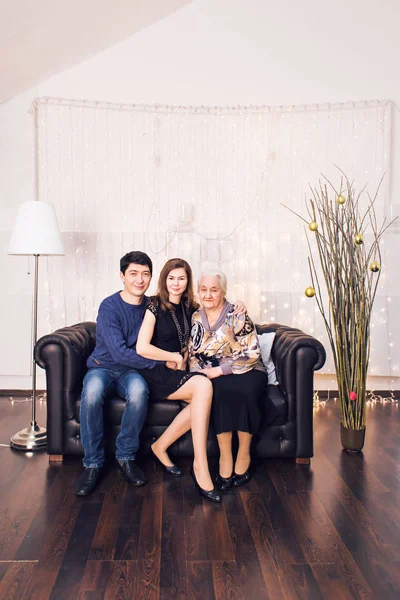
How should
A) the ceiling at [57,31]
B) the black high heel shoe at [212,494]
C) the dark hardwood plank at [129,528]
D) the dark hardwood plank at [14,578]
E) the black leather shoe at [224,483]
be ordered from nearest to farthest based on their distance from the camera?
the dark hardwood plank at [14,578], the dark hardwood plank at [129,528], the black high heel shoe at [212,494], the black leather shoe at [224,483], the ceiling at [57,31]

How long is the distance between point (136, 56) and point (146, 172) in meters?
0.96

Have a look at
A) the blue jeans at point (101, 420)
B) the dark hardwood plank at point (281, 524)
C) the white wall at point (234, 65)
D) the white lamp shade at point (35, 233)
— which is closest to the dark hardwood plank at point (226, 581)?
the dark hardwood plank at point (281, 524)

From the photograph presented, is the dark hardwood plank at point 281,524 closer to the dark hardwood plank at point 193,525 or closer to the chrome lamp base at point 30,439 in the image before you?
the dark hardwood plank at point 193,525

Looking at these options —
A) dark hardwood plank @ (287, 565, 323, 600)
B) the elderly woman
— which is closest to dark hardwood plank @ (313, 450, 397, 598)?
dark hardwood plank @ (287, 565, 323, 600)

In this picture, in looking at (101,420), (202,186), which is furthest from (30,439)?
(202,186)

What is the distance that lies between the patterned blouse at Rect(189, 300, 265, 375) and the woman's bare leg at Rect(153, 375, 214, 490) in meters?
0.15

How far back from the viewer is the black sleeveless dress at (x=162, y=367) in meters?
3.05

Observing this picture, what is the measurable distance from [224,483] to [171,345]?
2.52 ft

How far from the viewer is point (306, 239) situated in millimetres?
4648

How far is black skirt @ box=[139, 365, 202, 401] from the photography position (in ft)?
9.98

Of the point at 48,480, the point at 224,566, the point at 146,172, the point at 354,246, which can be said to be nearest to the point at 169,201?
the point at 146,172

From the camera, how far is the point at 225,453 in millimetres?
2852

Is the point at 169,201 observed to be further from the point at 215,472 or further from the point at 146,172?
the point at 215,472

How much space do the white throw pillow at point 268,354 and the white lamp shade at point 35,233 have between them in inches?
53.3
